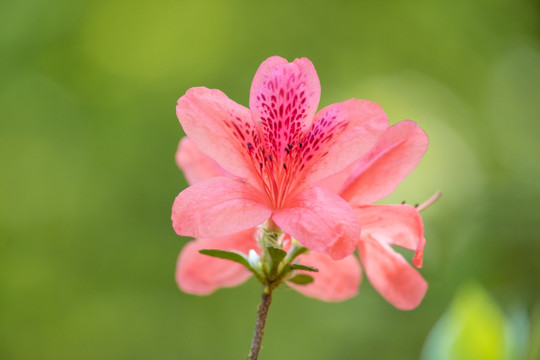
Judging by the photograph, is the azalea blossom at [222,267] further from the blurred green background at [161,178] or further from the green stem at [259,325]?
the blurred green background at [161,178]

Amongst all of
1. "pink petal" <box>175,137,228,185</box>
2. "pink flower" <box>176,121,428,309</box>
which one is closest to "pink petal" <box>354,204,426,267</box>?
"pink flower" <box>176,121,428,309</box>

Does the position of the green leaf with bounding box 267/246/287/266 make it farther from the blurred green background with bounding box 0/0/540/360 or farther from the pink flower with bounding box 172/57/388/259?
the blurred green background with bounding box 0/0/540/360

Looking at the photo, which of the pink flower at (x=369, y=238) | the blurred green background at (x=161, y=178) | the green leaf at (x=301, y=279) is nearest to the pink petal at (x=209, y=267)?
the pink flower at (x=369, y=238)

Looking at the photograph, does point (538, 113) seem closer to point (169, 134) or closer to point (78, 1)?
point (169, 134)

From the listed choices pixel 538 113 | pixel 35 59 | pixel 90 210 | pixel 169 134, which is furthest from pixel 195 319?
pixel 538 113

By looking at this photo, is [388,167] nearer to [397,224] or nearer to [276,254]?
[397,224]
